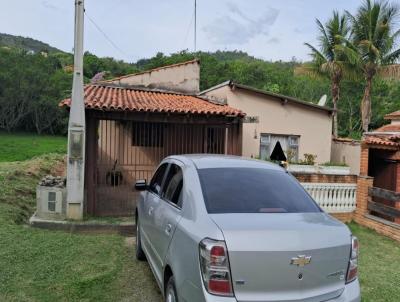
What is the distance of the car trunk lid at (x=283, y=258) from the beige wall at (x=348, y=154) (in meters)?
13.5

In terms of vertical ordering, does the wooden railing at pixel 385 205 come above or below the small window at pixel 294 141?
below

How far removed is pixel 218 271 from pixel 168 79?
1182 centimetres

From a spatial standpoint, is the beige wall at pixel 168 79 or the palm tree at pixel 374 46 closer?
the beige wall at pixel 168 79

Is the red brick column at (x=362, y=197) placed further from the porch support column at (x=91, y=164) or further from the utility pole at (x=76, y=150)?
the utility pole at (x=76, y=150)

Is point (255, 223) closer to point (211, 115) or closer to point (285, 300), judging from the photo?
point (285, 300)

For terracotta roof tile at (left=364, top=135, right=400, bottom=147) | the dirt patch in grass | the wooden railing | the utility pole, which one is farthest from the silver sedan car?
terracotta roof tile at (left=364, top=135, right=400, bottom=147)

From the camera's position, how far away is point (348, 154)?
16.1m

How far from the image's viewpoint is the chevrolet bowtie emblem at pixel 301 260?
9.46 ft

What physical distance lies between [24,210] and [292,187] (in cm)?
756

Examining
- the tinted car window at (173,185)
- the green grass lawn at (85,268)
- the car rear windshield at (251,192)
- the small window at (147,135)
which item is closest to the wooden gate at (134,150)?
the small window at (147,135)

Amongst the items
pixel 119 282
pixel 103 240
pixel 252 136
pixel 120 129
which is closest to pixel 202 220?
pixel 119 282

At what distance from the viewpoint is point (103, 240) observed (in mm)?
7160

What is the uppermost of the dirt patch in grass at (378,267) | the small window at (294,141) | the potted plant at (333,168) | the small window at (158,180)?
the small window at (294,141)

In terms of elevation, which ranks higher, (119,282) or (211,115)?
(211,115)
